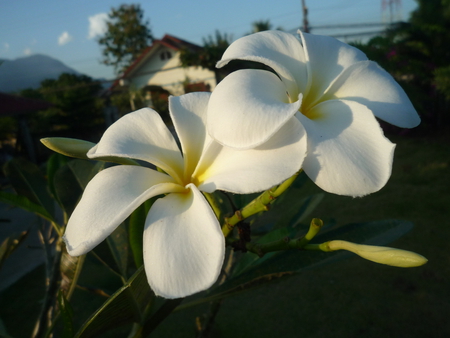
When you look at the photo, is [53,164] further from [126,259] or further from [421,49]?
[421,49]

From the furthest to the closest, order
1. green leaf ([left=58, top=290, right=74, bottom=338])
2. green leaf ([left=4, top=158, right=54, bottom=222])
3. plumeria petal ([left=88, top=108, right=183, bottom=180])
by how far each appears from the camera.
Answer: green leaf ([left=4, top=158, right=54, bottom=222]) < green leaf ([left=58, top=290, right=74, bottom=338]) < plumeria petal ([left=88, top=108, right=183, bottom=180])

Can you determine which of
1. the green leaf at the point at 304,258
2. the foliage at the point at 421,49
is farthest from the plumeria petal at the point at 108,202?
the foliage at the point at 421,49

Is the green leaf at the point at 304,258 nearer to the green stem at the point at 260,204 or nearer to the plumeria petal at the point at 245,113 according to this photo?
the green stem at the point at 260,204

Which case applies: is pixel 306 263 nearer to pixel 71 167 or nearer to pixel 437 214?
pixel 71 167

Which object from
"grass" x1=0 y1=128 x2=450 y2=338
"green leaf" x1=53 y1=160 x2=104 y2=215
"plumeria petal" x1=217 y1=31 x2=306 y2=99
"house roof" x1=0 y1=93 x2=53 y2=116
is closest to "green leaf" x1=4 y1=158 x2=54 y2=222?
"green leaf" x1=53 y1=160 x2=104 y2=215

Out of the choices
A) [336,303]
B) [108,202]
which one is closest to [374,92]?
[108,202]

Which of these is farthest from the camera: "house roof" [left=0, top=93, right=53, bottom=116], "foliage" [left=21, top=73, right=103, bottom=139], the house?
the house

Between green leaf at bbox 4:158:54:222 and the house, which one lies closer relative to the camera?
green leaf at bbox 4:158:54:222

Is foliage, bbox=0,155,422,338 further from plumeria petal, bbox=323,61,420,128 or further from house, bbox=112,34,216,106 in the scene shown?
house, bbox=112,34,216,106
